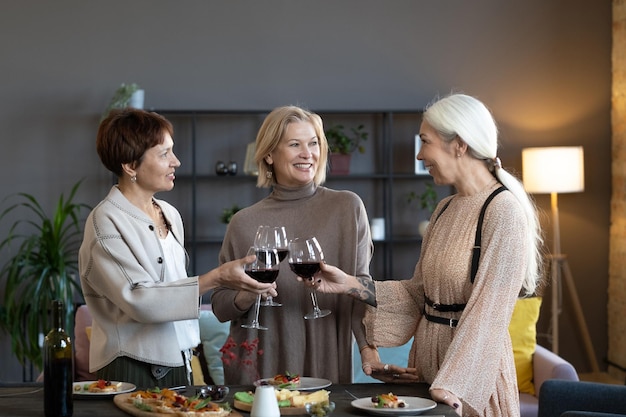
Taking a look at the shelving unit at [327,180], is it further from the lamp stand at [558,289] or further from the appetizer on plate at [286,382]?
the appetizer on plate at [286,382]

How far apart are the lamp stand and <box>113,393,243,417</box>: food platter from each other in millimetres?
4608

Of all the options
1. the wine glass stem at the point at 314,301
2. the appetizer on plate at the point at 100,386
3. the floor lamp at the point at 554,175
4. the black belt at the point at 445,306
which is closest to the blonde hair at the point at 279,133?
the wine glass stem at the point at 314,301

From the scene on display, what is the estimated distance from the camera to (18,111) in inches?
273

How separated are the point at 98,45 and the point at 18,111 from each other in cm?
74

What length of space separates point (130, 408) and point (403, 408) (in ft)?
2.27

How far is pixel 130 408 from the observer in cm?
247

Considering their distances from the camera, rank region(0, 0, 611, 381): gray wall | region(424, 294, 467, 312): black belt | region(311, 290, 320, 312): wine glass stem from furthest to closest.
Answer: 1. region(0, 0, 611, 381): gray wall
2. region(311, 290, 320, 312): wine glass stem
3. region(424, 294, 467, 312): black belt

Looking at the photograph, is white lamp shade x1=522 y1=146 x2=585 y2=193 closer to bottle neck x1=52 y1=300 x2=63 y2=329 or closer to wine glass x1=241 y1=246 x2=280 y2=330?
wine glass x1=241 y1=246 x2=280 y2=330

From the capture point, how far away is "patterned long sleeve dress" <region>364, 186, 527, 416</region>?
8.68 feet

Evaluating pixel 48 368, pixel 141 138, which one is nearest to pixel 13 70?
pixel 141 138

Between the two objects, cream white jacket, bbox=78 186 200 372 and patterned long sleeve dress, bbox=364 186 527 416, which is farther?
cream white jacket, bbox=78 186 200 372

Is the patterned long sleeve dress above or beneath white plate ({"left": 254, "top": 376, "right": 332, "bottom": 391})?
above

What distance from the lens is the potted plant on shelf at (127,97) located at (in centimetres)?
664

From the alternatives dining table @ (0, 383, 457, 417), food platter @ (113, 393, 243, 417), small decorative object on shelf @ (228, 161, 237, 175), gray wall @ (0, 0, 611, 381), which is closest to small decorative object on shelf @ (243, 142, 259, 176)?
small decorative object on shelf @ (228, 161, 237, 175)
